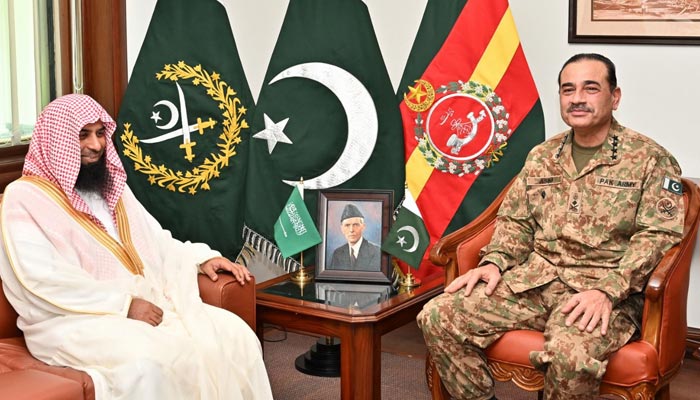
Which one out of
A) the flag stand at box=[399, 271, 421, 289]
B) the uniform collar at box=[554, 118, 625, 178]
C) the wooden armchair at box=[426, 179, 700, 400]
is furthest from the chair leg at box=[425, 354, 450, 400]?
the uniform collar at box=[554, 118, 625, 178]

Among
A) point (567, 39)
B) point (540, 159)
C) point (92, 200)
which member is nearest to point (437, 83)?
point (567, 39)

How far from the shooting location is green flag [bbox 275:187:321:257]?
399 cm

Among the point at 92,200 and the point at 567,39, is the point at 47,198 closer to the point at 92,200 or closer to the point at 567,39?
the point at 92,200

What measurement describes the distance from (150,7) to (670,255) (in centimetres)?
279

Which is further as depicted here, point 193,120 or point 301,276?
point 193,120

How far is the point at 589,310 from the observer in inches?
119

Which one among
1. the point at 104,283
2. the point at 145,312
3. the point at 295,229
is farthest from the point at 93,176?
the point at 295,229

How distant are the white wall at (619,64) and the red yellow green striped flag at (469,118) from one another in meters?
0.18

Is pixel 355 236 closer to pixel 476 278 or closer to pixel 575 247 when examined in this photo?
pixel 476 278

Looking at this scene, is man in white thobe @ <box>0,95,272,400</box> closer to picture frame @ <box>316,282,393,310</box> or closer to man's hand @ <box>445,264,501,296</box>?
picture frame @ <box>316,282,393,310</box>

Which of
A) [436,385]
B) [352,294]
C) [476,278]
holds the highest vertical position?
[476,278]

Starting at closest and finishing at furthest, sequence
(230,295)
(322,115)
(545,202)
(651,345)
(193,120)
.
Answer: (651,345), (545,202), (230,295), (322,115), (193,120)

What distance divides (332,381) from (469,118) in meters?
1.27

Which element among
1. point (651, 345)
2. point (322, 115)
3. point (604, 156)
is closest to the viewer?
point (651, 345)
